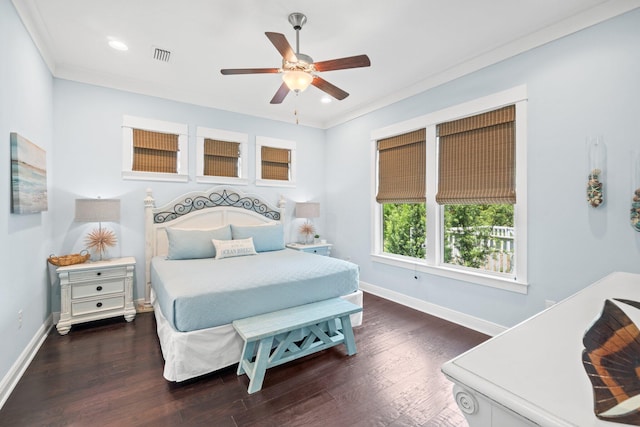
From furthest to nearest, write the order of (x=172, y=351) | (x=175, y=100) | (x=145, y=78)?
(x=175, y=100), (x=145, y=78), (x=172, y=351)

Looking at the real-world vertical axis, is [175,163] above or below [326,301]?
above

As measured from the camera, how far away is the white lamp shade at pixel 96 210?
324 centimetres

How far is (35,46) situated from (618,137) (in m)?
5.18

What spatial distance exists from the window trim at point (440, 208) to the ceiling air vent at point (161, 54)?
2836 millimetres

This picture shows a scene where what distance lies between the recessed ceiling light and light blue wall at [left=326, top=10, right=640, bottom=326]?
3548 millimetres

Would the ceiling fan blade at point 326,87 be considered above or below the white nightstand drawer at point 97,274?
above

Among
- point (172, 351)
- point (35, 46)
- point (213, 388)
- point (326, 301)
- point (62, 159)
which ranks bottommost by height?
point (213, 388)

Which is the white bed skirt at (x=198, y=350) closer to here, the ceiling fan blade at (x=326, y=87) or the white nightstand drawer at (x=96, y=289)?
the white nightstand drawer at (x=96, y=289)

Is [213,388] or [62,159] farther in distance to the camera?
[62,159]

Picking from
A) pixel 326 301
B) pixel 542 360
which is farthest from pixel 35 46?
pixel 542 360

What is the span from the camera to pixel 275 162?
508 centimetres

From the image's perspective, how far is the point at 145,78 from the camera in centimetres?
374

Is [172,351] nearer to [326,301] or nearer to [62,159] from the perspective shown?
[326,301]

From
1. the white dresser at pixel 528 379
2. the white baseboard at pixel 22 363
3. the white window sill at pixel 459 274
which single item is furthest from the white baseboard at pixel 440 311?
the white baseboard at pixel 22 363
